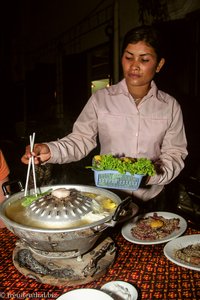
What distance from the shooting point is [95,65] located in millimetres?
9469

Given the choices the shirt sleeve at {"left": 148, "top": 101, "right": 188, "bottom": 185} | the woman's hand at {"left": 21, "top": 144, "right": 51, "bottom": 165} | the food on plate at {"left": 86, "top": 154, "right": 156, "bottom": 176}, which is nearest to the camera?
the food on plate at {"left": 86, "top": 154, "right": 156, "bottom": 176}

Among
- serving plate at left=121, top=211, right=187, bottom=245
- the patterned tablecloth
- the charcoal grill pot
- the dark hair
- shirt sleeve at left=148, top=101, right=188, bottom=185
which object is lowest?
the patterned tablecloth

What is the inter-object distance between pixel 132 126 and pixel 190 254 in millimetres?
1713

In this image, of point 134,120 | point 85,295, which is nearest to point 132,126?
point 134,120

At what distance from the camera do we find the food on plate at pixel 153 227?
7.68ft

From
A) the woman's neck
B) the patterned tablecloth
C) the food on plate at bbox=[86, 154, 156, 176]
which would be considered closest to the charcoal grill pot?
the patterned tablecloth

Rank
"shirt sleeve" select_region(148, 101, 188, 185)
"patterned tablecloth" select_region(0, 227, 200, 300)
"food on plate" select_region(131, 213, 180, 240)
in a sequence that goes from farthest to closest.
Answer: "shirt sleeve" select_region(148, 101, 188, 185), "food on plate" select_region(131, 213, 180, 240), "patterned tablecloth" select_region(0, 227, 200, 300)

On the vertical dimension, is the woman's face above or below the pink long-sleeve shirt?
above

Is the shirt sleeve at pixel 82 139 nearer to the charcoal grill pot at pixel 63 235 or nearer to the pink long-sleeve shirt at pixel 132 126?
the pink long-sleeve shirt at pixel 132 126

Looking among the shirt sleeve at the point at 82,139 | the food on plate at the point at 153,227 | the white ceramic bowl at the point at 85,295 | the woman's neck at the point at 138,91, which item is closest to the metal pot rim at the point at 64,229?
the white ceramic bowl at the point at 85,295

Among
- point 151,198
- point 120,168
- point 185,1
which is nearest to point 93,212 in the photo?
point 120,168

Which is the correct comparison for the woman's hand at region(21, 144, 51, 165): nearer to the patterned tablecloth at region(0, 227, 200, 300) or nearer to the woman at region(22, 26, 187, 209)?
the woman at region(22, 26, 187, 209)

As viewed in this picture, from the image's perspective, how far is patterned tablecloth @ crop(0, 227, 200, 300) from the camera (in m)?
1.71

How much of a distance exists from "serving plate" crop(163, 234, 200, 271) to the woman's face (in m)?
1.72
